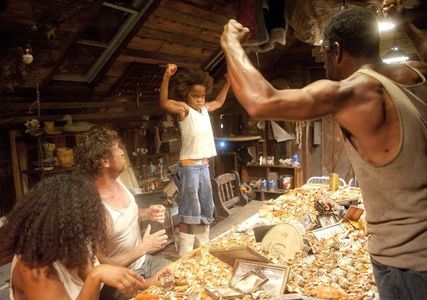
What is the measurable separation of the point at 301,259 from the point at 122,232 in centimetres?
137

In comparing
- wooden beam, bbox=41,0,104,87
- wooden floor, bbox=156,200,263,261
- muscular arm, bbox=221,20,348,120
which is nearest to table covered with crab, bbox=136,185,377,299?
muscular arm, bbox=221,20,348,120

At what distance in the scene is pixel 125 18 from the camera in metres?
4.52

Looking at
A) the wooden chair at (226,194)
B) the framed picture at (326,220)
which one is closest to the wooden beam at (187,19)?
the wooden chair at (226,194)

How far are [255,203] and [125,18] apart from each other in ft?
14.0

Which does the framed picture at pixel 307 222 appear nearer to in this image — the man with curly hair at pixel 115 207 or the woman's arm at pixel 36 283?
the man with curly hair at pixel 115 207

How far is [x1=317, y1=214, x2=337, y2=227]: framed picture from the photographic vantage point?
3.33m

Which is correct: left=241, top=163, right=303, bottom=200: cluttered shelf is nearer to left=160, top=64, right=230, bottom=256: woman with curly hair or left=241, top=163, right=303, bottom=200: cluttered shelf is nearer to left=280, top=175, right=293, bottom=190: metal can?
left=280, top=175, right=293, bottom=190: metal can

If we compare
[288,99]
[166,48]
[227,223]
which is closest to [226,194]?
[227,223]

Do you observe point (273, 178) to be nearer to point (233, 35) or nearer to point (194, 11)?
point (194, 11)

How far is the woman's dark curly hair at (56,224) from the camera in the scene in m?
1.73

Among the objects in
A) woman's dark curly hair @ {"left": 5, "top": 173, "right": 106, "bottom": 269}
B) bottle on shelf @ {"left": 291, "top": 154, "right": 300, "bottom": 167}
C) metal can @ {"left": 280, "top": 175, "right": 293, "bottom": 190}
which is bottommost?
metal can @ {"left": 280, "top": 175, "right": 293, "bottom": 190}

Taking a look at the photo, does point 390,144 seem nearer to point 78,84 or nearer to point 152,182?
point 78,84

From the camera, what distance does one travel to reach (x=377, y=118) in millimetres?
1376

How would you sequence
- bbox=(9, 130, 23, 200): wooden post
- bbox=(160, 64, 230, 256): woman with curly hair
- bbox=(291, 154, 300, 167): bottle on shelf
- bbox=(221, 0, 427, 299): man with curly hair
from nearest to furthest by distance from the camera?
bbox=(221, 0, 427, 299): man with curly hair → bbox=(9, 130, 23, 200): wooden post → bbox=(160, 64, 230, 256): woman with curly hair → bbox=(291, 154, 300, 167): bottle on shelf
